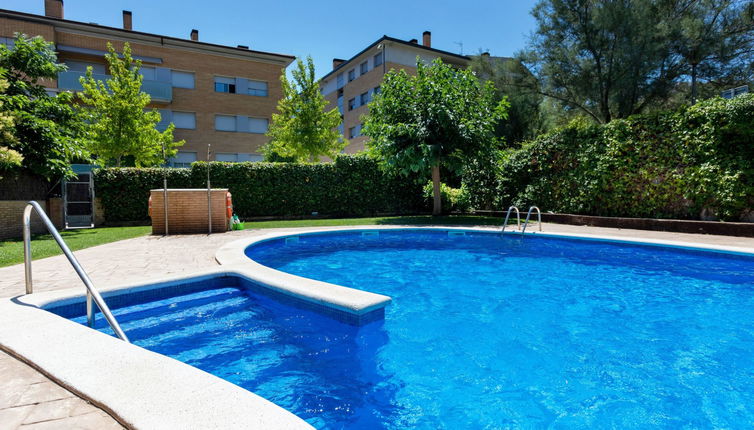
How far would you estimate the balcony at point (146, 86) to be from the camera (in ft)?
75.3

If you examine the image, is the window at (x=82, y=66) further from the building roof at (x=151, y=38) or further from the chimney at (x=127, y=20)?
the chimney at (x=127, y=20)

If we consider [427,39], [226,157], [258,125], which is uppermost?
[427,39]

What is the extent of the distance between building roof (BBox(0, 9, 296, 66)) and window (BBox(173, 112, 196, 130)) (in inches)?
188

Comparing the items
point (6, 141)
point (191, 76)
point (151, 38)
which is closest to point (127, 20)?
point (151, 38)

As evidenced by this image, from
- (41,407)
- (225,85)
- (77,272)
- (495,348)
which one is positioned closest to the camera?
(41,407)

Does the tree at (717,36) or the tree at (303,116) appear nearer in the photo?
the tree at (717,36)

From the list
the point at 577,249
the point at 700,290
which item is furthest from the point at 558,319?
the point at 577,249

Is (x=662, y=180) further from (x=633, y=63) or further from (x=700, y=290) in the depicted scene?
(x=700, y=290)

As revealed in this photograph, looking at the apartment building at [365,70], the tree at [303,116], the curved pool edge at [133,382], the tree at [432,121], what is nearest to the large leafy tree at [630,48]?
the tree at [432,121]

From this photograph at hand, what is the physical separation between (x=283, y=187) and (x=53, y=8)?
22438 mm

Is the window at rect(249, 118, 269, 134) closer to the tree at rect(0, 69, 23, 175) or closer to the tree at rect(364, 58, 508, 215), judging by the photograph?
the tree at rect(364, 58, 508, 215)

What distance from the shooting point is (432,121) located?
14.8 metres

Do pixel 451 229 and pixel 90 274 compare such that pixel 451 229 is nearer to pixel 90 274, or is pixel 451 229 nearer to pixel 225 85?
pixel 90 274

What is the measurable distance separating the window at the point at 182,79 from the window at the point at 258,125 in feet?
15.5
